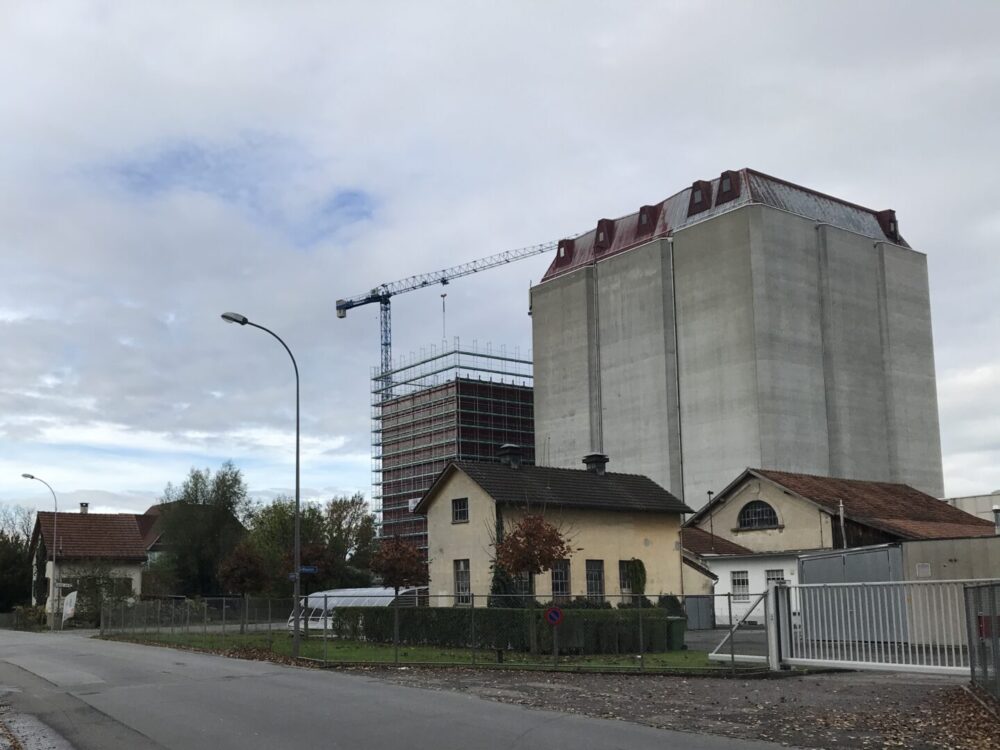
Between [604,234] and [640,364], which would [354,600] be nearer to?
[640,364]

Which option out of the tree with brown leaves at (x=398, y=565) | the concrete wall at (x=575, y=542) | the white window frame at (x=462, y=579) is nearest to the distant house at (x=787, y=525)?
the concrete wall at (x=575, y=542)

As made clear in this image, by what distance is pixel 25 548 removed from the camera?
77562 mm

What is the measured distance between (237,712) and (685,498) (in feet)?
205

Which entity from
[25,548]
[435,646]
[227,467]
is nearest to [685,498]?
[227,467]

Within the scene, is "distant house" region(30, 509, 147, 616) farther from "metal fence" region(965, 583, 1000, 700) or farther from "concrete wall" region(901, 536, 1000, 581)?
"metal fence" region(965, 583, 1000, 700)

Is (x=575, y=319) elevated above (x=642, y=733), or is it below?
above

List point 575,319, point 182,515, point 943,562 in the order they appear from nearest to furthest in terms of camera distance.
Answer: point 943,562 < point 182,515 < point 575,319

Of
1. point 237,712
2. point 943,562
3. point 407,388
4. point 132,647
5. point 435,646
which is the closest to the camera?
point 237,712

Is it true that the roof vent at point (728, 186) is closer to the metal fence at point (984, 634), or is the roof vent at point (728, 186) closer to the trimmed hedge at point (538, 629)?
the trimmed hedge at point (538, 629)

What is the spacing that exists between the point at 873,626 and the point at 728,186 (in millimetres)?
64297

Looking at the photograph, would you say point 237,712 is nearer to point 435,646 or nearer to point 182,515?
point 435,646

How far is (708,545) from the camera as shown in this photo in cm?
4712

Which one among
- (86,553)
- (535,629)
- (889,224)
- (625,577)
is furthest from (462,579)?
(889,224)

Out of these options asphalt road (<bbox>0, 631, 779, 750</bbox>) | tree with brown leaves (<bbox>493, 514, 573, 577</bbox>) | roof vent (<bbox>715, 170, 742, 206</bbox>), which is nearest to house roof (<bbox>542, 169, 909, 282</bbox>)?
roof vent (<bbox>715, 170, 742, 206</bbox>)
